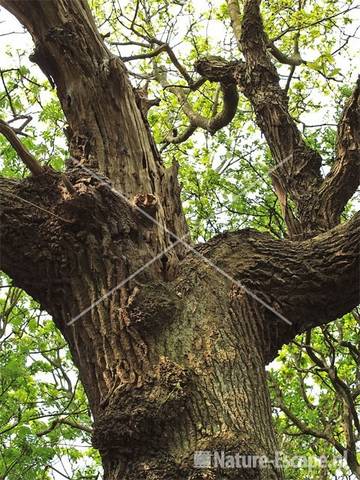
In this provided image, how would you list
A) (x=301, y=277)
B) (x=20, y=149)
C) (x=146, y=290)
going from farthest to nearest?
(x=301, y=277) → (x=20, y=149) → (x=146, y=290)

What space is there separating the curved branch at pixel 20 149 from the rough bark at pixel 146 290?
5 centimetres

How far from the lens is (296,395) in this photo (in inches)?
368

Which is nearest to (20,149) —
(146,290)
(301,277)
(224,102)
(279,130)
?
(146,290)

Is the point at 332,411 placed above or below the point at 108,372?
above

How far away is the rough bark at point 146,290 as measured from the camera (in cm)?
234

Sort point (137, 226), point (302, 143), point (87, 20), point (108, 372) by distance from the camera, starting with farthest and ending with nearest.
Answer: point (302, 143), point (87, 20), point (137, 226), point (108, 372)

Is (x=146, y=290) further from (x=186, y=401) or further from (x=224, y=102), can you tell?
(x=224, y=102)

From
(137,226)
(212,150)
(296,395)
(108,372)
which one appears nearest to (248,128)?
(212,150)

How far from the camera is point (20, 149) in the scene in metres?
2.90

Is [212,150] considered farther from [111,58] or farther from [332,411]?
[111,58]

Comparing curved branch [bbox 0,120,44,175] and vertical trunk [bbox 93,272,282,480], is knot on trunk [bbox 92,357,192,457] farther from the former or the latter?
curved branch [bbox 0,120,44,175]

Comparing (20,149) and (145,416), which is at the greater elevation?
(20,149)

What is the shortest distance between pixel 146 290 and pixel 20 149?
3.20 feet

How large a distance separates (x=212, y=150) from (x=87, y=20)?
6664 mm
